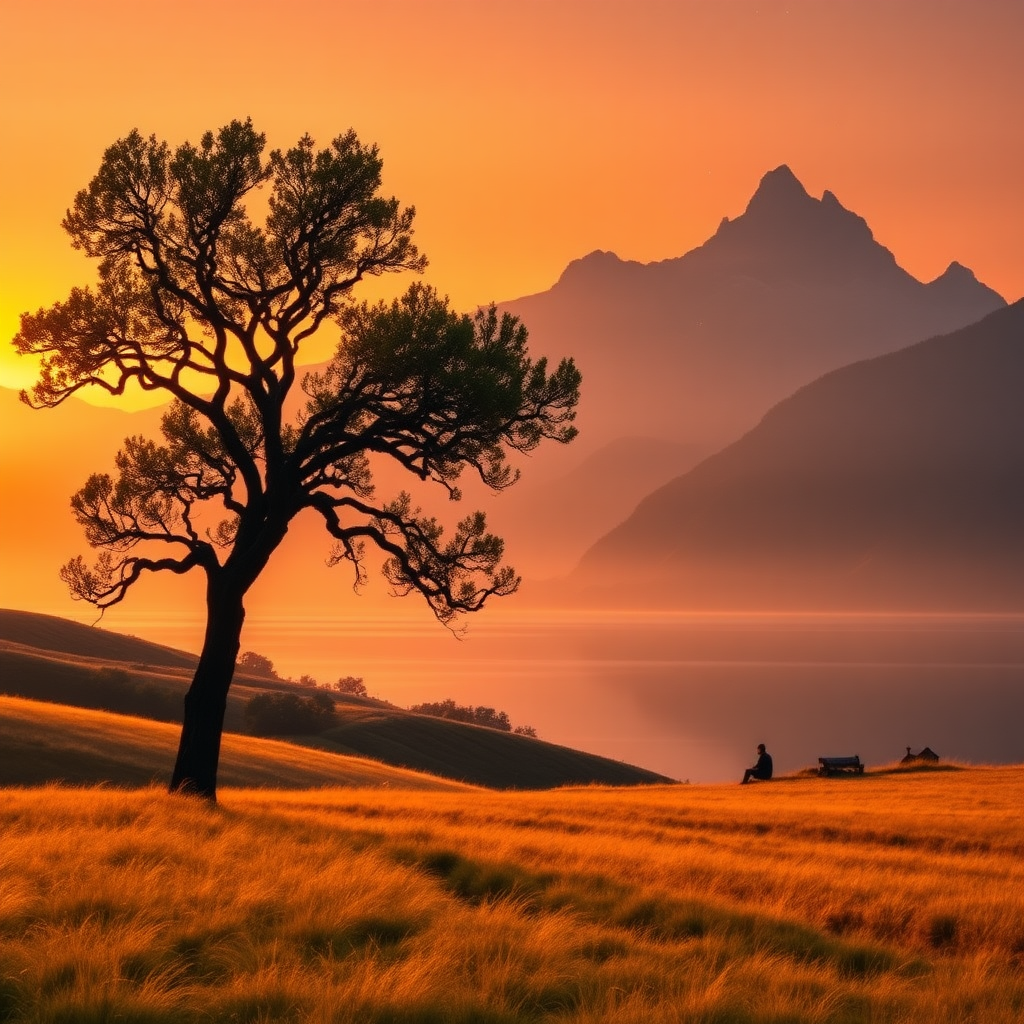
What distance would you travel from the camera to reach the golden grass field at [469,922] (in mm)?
11797

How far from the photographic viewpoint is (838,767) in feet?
190

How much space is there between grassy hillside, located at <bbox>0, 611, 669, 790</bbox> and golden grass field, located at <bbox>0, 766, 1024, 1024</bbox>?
75.5 meters

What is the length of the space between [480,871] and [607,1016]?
29.3 feet

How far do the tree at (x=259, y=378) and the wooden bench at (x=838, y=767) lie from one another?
30.2 m

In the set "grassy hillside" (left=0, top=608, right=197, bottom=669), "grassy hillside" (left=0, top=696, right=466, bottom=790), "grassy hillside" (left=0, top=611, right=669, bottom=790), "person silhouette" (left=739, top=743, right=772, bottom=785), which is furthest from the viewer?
"grassy hillside" (left=0, top=608, right=197, bottom=669)

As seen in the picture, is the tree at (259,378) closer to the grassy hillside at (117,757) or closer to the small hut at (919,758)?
the grassy hillside at (117,757)

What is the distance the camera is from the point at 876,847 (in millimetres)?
29281

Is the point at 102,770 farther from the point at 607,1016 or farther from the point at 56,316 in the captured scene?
the point at 607,1016

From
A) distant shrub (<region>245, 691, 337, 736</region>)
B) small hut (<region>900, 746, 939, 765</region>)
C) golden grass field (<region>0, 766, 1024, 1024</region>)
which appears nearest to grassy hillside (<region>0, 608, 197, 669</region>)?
distant shrub (<region>245, 691, 337, 736</region>)

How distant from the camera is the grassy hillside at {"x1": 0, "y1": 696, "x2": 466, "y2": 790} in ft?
153

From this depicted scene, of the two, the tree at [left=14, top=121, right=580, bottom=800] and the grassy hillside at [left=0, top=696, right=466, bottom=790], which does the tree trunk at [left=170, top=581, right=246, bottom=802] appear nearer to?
the tree at [left=14, top=121, right=580, bottom=800]

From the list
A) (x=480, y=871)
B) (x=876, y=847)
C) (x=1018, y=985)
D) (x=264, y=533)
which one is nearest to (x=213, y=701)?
(x=264, y=533)

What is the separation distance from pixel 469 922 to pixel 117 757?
1499 inches

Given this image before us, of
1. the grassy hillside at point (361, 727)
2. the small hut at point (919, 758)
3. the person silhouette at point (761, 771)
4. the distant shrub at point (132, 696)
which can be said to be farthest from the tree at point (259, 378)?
the distant shrub at point (132, 696)
